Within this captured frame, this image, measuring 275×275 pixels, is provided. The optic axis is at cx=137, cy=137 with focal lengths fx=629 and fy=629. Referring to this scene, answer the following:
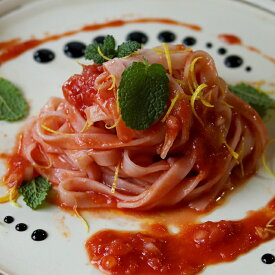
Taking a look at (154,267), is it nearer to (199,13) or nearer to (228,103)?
(228,103)


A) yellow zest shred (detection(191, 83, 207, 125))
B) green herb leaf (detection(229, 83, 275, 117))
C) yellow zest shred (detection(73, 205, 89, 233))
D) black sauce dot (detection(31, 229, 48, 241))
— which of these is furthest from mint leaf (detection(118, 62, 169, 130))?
green herb leaf (detection(229, 83, 275, 117))

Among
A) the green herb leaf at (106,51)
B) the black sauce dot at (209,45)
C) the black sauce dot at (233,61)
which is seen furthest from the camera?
the black sauce dot at (209,45)

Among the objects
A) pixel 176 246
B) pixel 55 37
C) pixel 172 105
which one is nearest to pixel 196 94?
pixel 172 105

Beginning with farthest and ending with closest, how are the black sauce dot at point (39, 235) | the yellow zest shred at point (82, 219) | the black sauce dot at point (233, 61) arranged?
the black sauce dot at point (233, 61)
the yellow zest shred at point (82, 219)
the black sauce dot at point (39, 235)

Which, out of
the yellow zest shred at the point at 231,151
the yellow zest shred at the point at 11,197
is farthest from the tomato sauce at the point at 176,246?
the yellow zest shred at the point at 11,197

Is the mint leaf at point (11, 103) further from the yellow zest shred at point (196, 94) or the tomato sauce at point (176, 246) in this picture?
the yellow zest shred at point (196, 94)

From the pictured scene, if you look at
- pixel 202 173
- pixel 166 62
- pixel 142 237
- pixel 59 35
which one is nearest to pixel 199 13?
pixel 59 35
